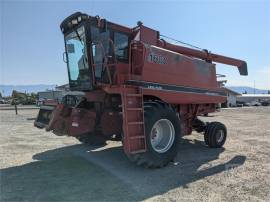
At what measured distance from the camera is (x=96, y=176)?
6.48 meters

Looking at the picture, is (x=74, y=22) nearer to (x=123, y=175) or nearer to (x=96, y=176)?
(x=96, y=176)

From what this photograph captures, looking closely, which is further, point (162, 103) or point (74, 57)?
point (74, 57)

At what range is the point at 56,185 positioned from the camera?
5.86 m

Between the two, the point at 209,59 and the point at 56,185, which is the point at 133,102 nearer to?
the point at 56,185

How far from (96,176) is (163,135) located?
216 centimetres

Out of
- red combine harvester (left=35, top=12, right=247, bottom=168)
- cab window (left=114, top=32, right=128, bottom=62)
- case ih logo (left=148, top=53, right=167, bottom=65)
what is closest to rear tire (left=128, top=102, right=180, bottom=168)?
red combine harvester (left=35, top=12, right=247, bottom=168)

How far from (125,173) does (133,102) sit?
5.16 feet

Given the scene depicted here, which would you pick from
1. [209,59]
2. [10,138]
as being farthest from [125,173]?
[10,138]

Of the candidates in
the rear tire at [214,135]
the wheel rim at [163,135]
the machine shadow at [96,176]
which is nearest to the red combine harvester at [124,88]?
the wheel rim at [163,135]

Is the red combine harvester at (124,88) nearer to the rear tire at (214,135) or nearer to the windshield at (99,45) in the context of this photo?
the windshield at (99,45)

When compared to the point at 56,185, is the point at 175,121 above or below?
above

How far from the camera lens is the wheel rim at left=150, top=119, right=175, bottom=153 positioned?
7.60 metres

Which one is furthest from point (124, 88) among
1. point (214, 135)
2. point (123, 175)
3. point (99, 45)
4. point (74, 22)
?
point (214, 135)

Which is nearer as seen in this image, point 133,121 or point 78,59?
point 133,121
